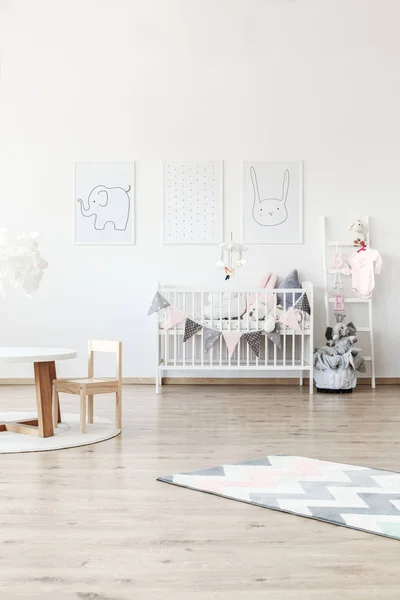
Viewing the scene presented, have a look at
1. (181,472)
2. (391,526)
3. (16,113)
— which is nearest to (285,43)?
(16,113)

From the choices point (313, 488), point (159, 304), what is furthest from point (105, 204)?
point (313, 488)

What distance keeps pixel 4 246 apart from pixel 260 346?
2.55 meters

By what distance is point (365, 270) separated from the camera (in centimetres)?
586

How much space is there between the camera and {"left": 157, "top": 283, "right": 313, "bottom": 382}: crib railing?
18.0 feet

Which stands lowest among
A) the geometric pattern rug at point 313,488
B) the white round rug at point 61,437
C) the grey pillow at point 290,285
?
the white round rug at point 61,437

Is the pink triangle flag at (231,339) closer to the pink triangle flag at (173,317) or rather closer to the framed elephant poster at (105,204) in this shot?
the pink triangle flag at (173,317)

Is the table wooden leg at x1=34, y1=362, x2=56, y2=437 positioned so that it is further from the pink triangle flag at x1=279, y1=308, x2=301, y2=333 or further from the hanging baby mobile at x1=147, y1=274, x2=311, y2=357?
the pink triangle flag at x1=279, y1=308, x2=301, y2=333

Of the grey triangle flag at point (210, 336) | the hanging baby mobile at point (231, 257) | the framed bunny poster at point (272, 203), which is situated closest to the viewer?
the hanging baby mobile at point (231, 257)

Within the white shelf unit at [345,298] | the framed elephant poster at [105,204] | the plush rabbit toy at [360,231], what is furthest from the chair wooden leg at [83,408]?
the plush rabbit toy at [360,231]

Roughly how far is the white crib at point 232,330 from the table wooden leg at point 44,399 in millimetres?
1935

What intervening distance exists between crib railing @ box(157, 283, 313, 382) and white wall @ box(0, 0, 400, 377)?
0.22 meters

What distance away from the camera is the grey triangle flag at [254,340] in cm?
540

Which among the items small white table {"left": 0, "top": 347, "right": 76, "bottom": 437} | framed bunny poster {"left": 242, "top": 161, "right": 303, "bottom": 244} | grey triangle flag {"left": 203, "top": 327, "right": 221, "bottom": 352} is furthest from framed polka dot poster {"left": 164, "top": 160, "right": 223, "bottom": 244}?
small white table {"left": 0, "top": 347, "right": 76, "bottom": 437}

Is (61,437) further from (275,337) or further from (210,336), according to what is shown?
(275,337)
